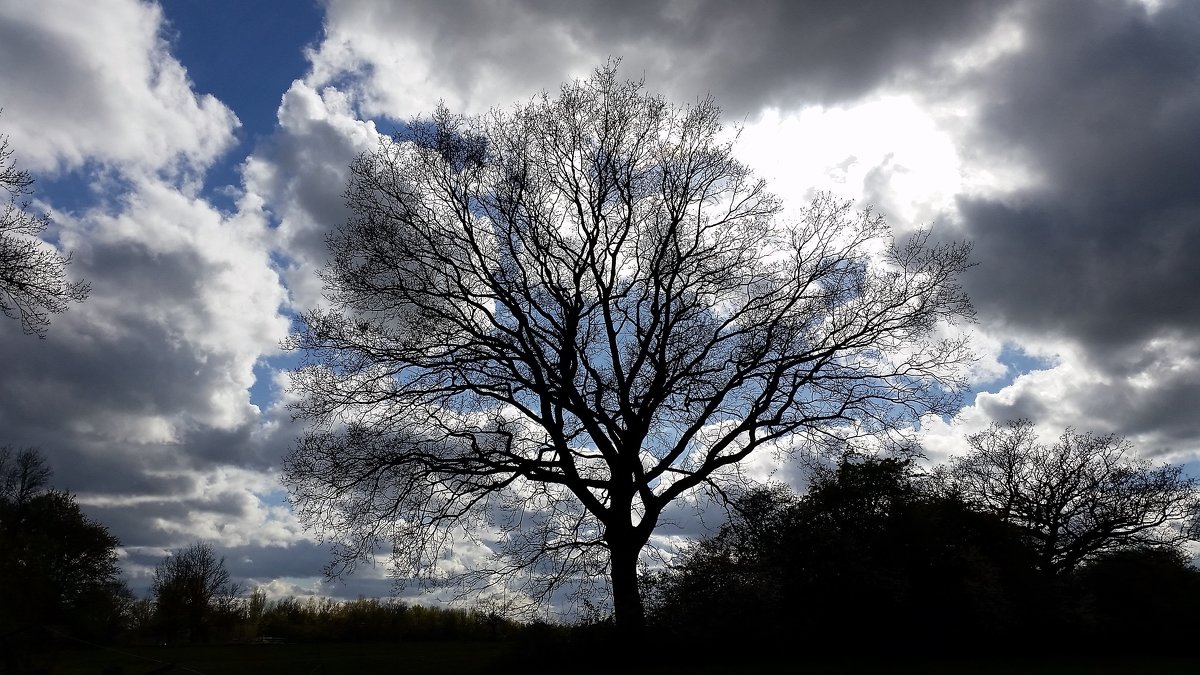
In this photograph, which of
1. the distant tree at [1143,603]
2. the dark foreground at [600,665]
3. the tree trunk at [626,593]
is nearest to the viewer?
the dark foreground at [600,665]

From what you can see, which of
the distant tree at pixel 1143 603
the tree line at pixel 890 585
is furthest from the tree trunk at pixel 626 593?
the distant tree at pixel 1143 603

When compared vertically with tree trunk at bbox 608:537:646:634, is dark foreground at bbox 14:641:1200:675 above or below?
below

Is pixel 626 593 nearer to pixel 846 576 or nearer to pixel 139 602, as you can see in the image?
pixel 846 576

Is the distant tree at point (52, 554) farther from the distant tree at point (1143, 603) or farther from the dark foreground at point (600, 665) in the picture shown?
the distant tree at point (1143, 603)

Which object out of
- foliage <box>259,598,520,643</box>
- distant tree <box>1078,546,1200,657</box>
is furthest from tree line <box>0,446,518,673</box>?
distant tree <box>1078,546,1200,657</box>

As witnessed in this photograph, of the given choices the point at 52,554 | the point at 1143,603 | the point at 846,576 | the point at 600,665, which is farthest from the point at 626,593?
the point at 52,554

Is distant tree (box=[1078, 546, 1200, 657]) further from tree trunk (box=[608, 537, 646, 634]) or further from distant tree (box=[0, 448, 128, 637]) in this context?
distant tree (box=[0, 448, 128, 637])

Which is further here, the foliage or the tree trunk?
the foliage

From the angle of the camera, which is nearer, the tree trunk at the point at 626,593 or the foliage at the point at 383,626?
the tree trunk at the point at 626,593

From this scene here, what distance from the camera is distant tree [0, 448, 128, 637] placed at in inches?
1074

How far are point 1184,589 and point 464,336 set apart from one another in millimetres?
21830

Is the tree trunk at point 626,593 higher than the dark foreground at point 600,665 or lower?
higher

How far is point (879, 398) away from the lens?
17547mm

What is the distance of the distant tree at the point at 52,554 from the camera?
89.5ft
